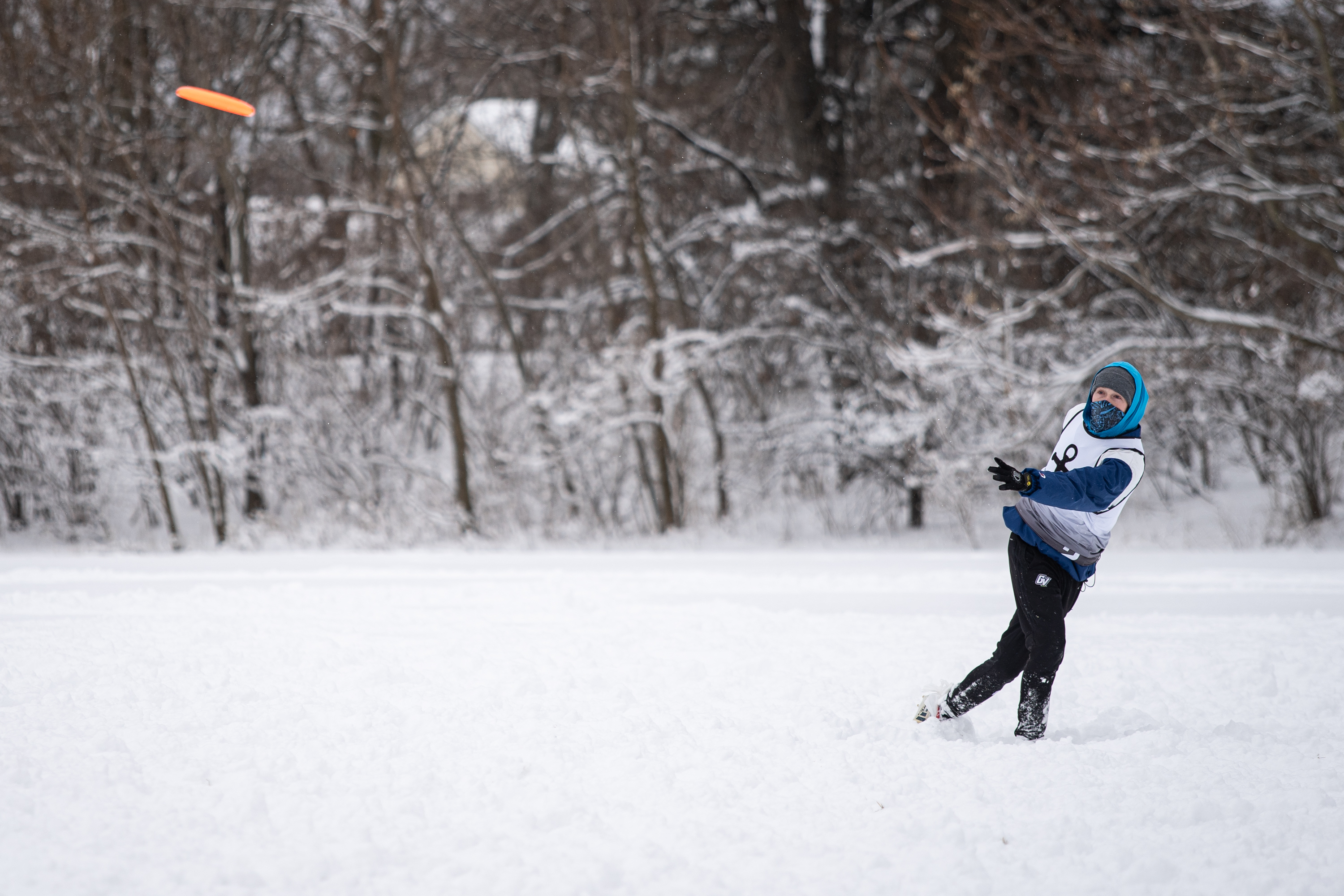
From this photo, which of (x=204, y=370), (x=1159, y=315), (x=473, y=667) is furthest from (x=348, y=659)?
(x=1159, y=315)

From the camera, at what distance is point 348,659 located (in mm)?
5184

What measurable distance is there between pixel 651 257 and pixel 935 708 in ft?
37.3

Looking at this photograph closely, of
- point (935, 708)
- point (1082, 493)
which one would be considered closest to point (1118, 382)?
point (1082, 493)

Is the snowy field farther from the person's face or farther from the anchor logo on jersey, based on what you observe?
the person's face

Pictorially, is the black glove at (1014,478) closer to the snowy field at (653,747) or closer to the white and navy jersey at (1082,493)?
the white and navy jersey at (1082,493)

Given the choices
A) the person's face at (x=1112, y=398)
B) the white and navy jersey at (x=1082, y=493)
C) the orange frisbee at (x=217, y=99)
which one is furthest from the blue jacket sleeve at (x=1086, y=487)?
the orange frisbee at (x=217, y=99)

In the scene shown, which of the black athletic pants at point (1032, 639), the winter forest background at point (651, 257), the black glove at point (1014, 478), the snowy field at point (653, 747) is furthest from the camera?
the winter forest background at point (651, 257)

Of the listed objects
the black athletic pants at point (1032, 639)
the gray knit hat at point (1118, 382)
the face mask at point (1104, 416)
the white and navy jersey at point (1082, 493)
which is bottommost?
the black athletic pants at point (1032, 639)

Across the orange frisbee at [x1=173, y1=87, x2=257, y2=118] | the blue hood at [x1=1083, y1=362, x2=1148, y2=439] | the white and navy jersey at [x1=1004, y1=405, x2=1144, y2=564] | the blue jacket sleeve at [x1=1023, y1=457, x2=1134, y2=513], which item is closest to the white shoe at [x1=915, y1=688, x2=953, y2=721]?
the white and navy jersey at [x1=1004, y1=405, x2=1144, y2=564]

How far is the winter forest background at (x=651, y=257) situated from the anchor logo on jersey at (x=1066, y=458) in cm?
669

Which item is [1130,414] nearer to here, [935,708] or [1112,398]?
[1112,398]

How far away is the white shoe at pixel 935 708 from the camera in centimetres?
418

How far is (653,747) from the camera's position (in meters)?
3.99

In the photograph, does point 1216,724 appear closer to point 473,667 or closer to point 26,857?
point 473,667
